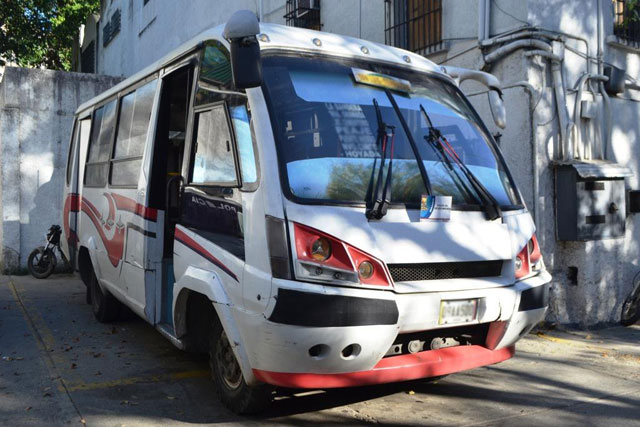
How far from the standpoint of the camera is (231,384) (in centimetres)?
439

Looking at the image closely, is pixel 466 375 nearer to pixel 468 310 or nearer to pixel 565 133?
pixel 468 310

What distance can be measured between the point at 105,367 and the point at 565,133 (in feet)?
18.0

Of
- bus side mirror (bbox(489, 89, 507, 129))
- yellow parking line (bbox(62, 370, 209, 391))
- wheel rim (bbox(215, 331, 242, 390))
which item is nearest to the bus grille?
wheel rim (bbox(215, 331, 242, 390))

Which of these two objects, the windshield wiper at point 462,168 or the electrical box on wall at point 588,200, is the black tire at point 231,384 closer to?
the windshield wiper at point 462,168

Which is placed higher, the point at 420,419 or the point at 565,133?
the point at 565,133

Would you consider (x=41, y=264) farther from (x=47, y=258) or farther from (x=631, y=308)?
(x=631, y=308)

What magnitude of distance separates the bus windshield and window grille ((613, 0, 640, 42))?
15.2ft

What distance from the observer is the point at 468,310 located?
402cm

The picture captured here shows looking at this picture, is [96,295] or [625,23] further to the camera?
[625,23]

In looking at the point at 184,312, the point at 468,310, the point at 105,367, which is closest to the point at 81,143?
the point at 105,367

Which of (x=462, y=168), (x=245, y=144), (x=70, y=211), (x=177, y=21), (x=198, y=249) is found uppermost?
(x=177, y=21)

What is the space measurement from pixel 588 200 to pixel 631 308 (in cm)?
150

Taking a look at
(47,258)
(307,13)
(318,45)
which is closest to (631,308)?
(318,45)

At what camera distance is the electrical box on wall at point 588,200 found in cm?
738
